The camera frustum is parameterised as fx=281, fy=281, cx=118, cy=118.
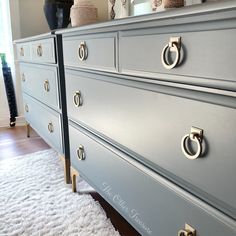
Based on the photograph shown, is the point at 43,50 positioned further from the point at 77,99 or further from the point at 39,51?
the point at 77,99

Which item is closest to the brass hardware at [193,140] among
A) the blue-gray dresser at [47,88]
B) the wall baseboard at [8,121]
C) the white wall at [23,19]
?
the blue-gray dresser at [47,88]

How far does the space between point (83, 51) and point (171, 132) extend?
1.88 feet

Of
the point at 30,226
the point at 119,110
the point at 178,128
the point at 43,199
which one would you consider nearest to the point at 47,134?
the point at 43,199

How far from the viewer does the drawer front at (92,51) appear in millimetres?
956

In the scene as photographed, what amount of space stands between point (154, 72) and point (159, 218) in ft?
1.43

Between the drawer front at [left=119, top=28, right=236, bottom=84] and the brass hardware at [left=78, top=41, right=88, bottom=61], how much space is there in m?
0.29

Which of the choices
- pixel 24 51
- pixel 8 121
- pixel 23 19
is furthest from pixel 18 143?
pixel 23 19

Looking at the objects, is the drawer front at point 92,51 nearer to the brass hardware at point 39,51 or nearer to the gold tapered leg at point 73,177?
the brass hardware at point 39,51

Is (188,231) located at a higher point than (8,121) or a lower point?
higher

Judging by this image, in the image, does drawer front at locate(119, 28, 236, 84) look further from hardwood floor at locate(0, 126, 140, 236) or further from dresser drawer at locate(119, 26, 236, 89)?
hardwood floor at locate(0, 126, 140, 236)

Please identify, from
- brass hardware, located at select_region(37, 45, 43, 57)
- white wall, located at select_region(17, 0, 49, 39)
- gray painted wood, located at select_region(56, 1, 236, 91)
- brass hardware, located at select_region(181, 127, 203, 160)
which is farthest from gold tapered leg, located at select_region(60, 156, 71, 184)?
white wall, located at select_region(17, 0, 49, 39)

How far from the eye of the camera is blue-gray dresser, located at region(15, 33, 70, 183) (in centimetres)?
147

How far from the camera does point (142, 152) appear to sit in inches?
34.5

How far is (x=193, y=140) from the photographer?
0.67m
